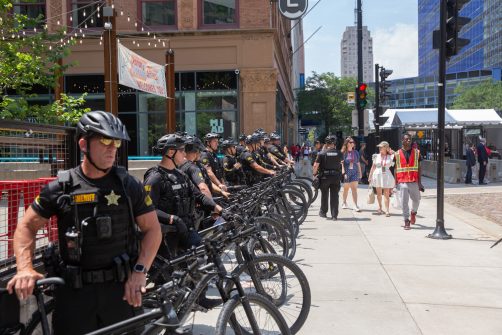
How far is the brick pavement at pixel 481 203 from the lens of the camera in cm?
1309

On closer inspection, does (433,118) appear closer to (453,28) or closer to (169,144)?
(453,28)

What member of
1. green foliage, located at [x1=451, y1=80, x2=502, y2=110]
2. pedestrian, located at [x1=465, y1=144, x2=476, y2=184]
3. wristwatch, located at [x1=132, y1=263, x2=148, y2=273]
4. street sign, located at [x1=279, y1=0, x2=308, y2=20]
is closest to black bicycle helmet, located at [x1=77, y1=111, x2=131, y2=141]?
wristwatch, located at [x1=132, y1=263, x2=148, y2=273]

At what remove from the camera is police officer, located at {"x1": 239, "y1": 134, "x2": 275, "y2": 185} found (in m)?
10.8

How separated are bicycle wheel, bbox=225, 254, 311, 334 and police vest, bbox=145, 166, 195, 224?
96 cm

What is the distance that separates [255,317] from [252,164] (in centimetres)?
723

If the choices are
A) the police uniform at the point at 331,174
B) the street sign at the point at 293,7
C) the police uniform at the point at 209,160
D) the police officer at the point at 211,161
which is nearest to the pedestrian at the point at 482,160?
the street sign at the point at 293,7

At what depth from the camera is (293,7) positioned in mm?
21141

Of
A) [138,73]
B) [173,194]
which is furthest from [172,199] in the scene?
[138,73]

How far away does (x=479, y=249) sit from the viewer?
879 cm

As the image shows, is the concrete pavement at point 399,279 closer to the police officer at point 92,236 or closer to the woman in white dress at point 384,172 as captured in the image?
the woman in white dress at point 384,172

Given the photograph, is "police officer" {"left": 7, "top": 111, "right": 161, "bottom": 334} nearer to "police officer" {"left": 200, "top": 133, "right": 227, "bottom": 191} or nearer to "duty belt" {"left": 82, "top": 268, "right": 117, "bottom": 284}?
"duty belt" {"left": 82, "top": 268, "right": 117, "bottom": 284}

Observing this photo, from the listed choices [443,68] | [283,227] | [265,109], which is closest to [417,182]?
[443,68]

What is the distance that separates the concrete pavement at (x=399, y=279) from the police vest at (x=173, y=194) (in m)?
1.11

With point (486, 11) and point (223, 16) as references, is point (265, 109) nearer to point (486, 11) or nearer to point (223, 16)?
point (223, 16)
